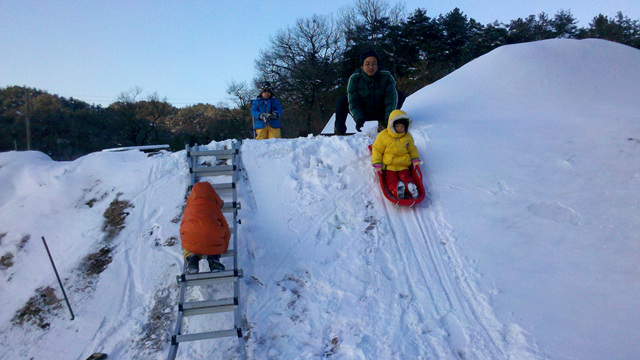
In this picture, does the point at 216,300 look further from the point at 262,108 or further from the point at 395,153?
the point at 262,108

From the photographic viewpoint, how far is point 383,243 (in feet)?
13.9

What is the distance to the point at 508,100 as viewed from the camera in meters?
6.74

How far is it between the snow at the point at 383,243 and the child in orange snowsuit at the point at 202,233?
423 mm

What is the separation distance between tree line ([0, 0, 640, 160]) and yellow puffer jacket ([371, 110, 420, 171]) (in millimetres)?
20968

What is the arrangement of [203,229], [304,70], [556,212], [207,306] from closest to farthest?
[207,306]
[203,229]
[556,212]
[304,70]

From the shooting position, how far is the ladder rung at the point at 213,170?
5098 millimetres

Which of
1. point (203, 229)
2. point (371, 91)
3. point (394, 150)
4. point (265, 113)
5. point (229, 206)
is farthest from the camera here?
point (265, 113)

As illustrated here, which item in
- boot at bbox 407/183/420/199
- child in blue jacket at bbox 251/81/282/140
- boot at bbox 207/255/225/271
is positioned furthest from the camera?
child in blue jacket at bbox 251/81/282/140

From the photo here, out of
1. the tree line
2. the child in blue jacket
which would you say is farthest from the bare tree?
the child in blue jacket

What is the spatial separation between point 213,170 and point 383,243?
266cm

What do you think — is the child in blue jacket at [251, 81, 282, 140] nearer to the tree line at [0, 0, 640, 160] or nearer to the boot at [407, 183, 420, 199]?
the boot at [407, 183, 420, 199]

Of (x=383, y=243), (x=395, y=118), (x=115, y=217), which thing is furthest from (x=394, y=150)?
(x=115, y=217)

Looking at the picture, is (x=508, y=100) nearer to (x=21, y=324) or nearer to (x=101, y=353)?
(x=101, y=353)

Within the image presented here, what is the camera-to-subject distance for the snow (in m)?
3.21
